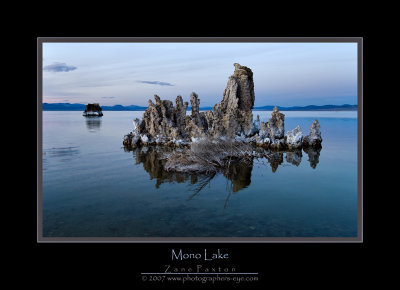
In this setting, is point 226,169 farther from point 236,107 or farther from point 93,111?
point 93,111

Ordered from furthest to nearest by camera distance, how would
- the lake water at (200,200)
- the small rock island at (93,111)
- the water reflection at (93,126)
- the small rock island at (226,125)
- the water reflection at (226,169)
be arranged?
the small rock island at (93,111)
the water reflection at (93,126)
the small rock island at (226,125)
the water reflection at (226,169)
the lake water at (200,200)

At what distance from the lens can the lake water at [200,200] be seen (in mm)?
7945

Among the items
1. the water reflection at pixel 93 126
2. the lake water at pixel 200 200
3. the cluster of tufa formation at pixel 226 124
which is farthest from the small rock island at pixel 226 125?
the water reflection at pixel 93 126

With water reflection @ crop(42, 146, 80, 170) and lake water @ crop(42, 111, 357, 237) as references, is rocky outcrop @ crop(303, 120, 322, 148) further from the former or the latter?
water reflection @ crop(42, 146, 80, 170)

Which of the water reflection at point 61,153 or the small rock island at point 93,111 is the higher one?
the small rock island at point 93,111

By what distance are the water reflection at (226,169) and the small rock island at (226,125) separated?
60.9 inches

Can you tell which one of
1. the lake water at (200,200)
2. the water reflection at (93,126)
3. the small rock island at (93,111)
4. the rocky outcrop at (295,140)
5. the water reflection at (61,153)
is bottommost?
the lake water at (200,200)

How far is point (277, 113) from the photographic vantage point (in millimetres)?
22188

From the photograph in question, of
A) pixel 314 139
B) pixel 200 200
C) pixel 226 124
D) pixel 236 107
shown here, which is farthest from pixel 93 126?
pixel 200 200

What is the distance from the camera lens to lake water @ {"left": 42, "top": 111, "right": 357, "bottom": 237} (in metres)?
7.95

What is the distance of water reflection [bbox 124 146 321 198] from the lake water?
5 centimetres

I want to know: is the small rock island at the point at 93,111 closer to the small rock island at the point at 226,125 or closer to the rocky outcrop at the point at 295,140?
the small rock island at the point at 226,125

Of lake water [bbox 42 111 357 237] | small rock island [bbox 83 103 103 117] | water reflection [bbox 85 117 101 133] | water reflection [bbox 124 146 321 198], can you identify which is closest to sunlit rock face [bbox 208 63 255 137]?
water reflection [bbox 124 146 321 198]
